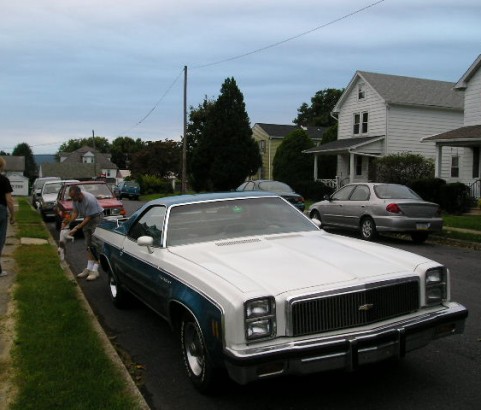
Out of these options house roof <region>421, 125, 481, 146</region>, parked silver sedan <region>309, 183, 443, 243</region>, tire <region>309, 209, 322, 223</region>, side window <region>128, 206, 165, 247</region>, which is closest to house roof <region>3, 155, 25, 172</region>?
house roof <region>421, 125, 481, 146</region>

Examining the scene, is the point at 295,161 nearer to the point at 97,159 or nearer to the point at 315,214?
the point at 315,214

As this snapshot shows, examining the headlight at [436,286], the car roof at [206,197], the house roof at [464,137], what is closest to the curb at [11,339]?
the car roof at [206,197]

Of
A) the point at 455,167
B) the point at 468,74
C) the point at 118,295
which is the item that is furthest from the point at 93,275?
the point at 455,167

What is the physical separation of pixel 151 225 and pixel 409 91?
2983cm

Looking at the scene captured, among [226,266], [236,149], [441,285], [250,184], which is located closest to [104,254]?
[226,266]

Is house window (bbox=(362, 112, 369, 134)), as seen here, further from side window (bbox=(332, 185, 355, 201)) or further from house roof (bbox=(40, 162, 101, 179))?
house roof (bbox=(40, 162, 101, 179))

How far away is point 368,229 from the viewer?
13.2 meters

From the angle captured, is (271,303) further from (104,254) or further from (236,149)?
(236,149)

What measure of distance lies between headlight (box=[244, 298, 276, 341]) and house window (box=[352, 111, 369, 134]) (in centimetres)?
3035

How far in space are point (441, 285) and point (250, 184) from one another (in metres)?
15.8

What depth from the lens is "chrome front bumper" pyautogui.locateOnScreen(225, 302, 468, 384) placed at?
11.1ft

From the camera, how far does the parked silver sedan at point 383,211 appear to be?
12531 mm

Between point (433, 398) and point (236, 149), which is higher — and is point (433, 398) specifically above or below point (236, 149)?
below

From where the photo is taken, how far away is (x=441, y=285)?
13.7 ft
